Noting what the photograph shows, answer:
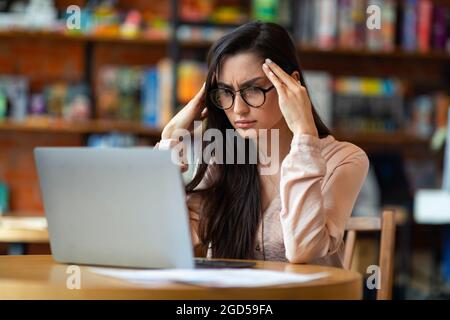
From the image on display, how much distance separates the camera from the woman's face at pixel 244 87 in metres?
1.78

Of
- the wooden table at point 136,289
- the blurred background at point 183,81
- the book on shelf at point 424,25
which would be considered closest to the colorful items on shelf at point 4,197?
the blurred background at point 183,81

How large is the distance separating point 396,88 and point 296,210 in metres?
3.07

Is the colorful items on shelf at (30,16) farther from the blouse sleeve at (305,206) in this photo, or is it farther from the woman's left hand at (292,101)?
the blouse sleeve at (305,206)

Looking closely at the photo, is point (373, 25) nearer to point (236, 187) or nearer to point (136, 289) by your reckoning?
point (236, 187)

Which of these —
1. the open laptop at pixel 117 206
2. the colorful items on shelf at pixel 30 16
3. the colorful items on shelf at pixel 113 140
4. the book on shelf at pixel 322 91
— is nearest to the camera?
the open laptop at pixel 117 206

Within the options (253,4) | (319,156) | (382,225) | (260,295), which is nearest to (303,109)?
(319,156)

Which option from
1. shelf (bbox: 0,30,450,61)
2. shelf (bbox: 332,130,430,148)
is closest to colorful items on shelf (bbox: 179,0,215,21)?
shelf (bbox: 0,30,450,61)

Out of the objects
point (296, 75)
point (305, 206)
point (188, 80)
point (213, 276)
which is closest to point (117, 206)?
point (213, 276)

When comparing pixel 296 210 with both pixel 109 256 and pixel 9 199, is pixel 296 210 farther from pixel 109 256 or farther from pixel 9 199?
pixel 9 199

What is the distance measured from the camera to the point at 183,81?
167 inches

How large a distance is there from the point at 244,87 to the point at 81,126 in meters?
2.54

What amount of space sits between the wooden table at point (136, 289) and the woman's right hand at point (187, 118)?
0.55 m

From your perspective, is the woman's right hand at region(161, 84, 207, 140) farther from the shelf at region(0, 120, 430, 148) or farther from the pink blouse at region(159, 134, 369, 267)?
the shelf at region(0, 120, 430, 148)

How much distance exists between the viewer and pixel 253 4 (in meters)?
4.55
